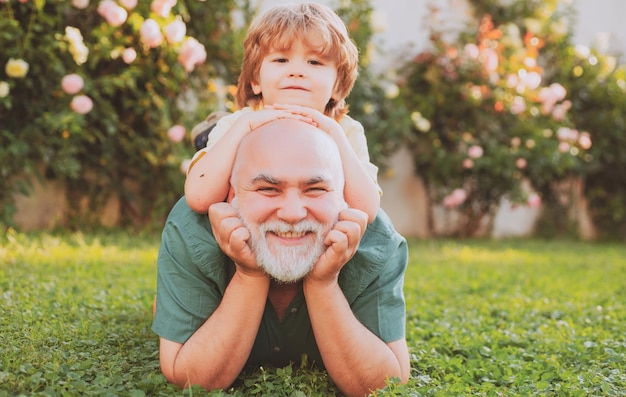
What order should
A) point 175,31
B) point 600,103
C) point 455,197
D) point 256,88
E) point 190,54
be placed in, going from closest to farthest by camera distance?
1. point 256,88
2. point 175,31
3. point 190,54
4. point 455,197
5. point 600,103

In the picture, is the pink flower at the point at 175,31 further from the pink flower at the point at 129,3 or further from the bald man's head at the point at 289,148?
the bald man's head at the point at 289,148

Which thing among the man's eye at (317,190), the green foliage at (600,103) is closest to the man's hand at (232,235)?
the man's eye at (317,190)

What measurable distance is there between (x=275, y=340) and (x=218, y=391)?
0.36 m

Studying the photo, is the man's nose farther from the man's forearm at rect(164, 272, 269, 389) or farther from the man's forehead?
the man's forearm at rect(164, 272, 269, 389)

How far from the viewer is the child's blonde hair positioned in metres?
2.62

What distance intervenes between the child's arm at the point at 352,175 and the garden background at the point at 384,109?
339cm

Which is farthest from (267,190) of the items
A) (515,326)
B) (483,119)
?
(483,119)

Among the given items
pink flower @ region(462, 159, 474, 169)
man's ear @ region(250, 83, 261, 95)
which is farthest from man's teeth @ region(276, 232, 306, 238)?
pink flower @ region(462, 159, 474, 169)

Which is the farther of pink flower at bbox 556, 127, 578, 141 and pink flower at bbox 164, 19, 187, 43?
pink flower at bbox 556, 127, 578, 141

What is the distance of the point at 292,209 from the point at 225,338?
0.49m

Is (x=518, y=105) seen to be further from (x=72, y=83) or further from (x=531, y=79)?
(x=72, y=83)

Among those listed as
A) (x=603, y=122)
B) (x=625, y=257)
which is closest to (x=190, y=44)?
(x=625, y=257)

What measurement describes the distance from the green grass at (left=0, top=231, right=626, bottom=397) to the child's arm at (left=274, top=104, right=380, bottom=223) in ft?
2.05

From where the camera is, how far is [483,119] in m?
8.09
